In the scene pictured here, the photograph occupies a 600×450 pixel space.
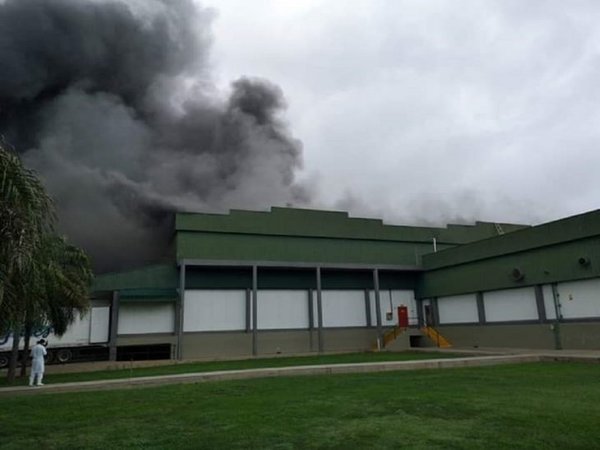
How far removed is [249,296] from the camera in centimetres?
3394

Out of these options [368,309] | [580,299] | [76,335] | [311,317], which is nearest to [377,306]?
[368,309]

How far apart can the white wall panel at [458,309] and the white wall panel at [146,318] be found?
61.2 ft

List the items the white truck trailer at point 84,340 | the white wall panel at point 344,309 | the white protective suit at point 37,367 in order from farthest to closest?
the white wall panel at point 344,309
the white truck trailer at point 84,340
the white protective suit at point 37,367

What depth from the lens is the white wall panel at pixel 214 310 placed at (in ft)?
107

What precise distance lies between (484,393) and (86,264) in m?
17.2

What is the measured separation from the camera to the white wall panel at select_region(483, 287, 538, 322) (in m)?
28.2

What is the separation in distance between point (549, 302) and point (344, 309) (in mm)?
14101

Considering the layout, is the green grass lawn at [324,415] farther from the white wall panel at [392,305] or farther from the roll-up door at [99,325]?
the white wall panel at [392,305]

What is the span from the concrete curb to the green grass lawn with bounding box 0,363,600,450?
90 centimetres

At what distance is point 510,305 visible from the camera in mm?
29578

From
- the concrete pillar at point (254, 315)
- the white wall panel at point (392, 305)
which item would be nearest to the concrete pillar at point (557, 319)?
the white wall panel at point (392, 305)

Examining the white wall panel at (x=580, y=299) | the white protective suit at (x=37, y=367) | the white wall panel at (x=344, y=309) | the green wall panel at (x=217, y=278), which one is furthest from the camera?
the white wall panel at (x=344, y=309)

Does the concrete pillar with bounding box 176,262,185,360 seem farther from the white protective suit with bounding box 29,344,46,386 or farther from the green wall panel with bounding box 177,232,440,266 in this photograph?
the white protective suit with bounding box 29,344,46,386

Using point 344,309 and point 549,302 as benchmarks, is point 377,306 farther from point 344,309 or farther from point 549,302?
point 549,302
